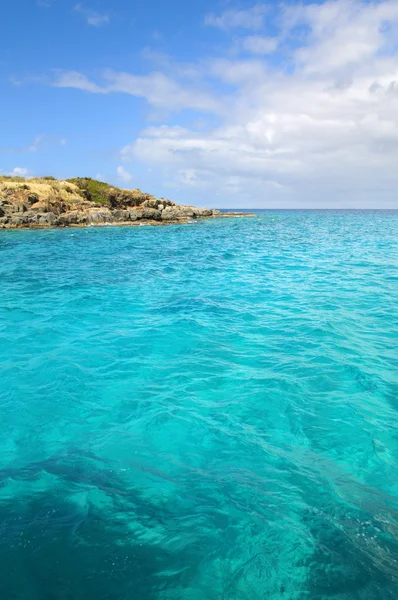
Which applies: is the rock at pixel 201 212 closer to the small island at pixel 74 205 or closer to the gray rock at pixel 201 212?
the gray rock at pixel 201 212

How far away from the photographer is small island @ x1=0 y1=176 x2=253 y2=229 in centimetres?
6106

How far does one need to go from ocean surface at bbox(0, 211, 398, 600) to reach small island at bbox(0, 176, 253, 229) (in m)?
52.1

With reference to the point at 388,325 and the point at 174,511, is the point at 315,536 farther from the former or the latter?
the point at 388,325

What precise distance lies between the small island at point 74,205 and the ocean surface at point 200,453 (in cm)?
5210

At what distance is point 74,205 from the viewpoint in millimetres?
71312

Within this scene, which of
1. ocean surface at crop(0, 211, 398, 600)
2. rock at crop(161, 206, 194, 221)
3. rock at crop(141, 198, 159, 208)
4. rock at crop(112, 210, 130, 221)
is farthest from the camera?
rock at crop(141, 198, 159, 208)

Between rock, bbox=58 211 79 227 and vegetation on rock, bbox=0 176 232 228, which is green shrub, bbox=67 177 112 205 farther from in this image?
rock, bbox=58 211 79 227

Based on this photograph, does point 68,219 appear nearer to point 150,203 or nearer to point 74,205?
point 74,205

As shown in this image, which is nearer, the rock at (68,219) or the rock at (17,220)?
the rock at (17,220)

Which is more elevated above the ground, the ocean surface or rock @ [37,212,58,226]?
rock @ [37,212,58,226]

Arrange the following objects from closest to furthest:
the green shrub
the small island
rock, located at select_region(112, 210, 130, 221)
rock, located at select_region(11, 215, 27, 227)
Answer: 1. rock, located at select_region(11, 215, 27, 227)
2. the small island
3. rock, located at select_region(112, 210, 130, 221)
4. the green shrub

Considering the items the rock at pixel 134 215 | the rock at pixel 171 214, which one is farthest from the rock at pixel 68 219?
the rock at pixel 171 214

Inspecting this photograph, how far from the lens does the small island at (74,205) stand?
61062mm

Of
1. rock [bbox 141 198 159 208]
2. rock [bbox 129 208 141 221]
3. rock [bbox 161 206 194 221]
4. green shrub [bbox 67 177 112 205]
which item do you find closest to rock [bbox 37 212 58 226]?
rock [bbox 129 208 141 221]
